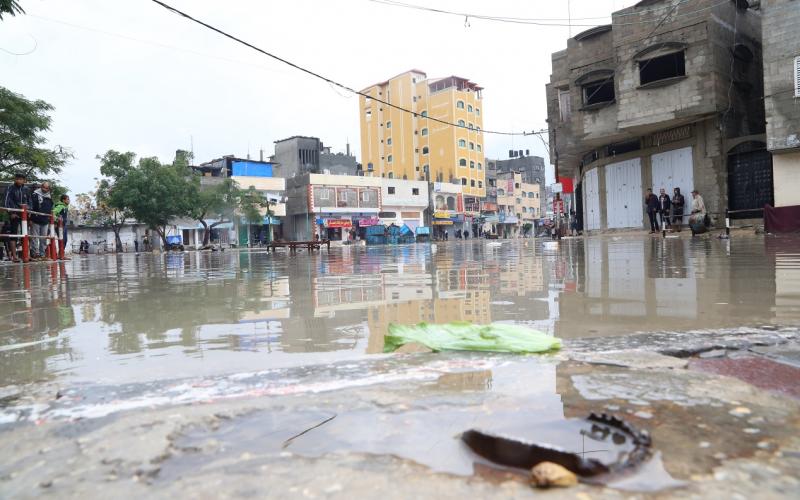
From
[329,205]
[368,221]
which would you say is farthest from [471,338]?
[368,221]

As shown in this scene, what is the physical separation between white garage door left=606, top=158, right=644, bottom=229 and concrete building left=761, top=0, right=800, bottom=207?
15.2 ft

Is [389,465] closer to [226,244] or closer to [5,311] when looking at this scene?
[5,311]

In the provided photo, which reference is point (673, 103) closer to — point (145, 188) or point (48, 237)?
point (48, 237)

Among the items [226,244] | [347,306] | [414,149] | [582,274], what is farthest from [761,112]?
[414,149]

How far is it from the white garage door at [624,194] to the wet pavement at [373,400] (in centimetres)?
1760

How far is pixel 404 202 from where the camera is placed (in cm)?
5512

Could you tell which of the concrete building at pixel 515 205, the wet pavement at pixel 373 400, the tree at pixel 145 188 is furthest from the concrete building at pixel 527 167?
the wet pavement at pixel 373 400

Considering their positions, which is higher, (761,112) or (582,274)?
(761,112)

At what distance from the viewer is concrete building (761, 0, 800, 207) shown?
14883mm

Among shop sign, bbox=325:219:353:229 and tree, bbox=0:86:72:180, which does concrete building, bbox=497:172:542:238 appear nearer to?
shop sign, bbox=325:219:353:229

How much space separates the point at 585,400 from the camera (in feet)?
4.97

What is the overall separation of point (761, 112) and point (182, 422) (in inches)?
898

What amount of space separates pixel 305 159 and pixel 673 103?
144 ft

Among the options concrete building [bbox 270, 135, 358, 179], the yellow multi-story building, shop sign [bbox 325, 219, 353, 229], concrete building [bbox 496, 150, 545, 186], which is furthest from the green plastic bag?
concrete building [bbox 496, 150, 545, 186]
